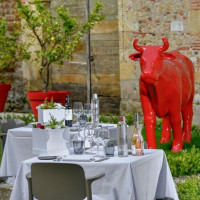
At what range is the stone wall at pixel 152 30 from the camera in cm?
1209

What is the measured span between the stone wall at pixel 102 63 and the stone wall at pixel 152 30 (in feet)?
2.10

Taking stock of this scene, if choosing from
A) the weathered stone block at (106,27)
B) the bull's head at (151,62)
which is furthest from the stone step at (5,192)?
the weathered stone block at (106,27)

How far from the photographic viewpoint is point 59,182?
5488mm

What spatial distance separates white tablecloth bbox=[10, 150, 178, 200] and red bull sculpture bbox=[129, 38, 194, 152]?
9.01ft

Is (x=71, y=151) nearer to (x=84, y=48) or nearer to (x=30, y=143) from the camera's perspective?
(x=30, y=143)

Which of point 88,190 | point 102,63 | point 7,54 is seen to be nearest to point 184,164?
point 88,190

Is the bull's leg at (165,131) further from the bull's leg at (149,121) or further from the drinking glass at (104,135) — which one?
the drinking glass at (104,135)

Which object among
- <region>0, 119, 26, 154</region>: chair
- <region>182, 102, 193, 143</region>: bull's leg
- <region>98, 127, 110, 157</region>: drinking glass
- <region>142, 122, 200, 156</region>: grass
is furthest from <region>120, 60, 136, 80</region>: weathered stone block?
<region>98, 127, 110, 157</region>: drinking glass

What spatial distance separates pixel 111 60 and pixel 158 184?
26.0 ft

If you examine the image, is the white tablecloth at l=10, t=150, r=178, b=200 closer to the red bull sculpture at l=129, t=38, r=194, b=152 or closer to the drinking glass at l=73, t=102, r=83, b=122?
the drinking glass at l=73, t=102, r=83, b=122

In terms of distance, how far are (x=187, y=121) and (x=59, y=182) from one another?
493cm

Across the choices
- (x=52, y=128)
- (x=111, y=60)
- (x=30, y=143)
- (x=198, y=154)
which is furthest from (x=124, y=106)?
(x=52, y=128)

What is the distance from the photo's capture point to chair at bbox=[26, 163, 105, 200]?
5.41 metres

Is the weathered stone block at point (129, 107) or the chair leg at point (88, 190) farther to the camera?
the weathered stone block at point (129, 107)
